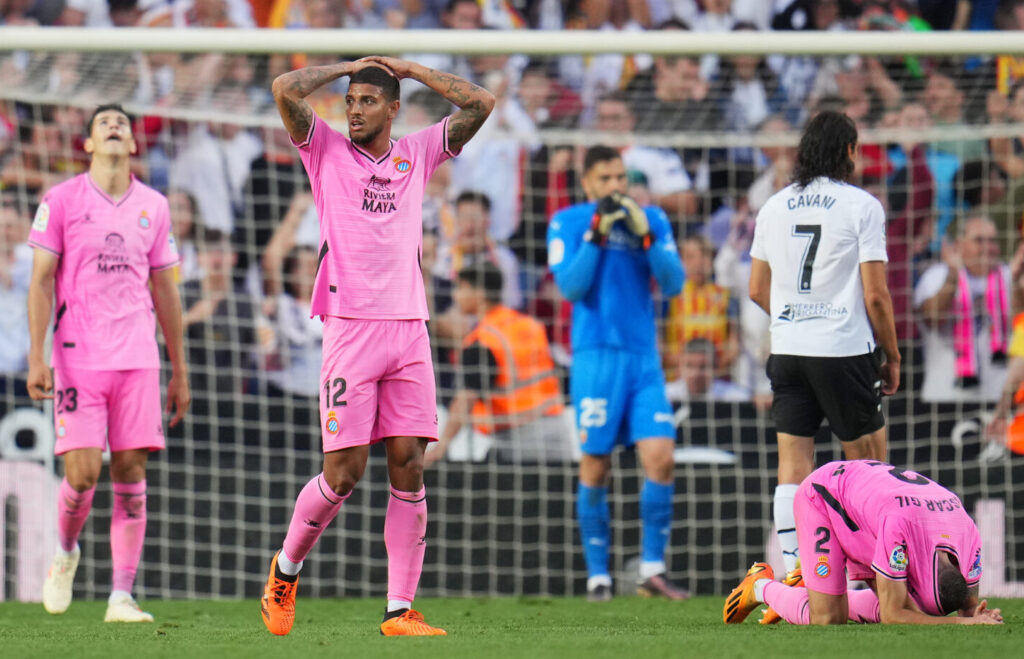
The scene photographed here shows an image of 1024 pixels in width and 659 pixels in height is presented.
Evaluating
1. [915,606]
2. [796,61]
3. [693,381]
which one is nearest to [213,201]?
[693,381]

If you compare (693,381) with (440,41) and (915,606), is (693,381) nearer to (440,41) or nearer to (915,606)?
(440,41)

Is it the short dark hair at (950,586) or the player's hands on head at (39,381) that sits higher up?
the player's hands on head at (39,381)

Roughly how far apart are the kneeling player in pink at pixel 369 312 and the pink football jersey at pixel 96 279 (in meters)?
1.49

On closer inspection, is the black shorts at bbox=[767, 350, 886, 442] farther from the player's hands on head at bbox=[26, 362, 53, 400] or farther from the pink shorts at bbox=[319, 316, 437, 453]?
the player's hands on head at bbox=[26, 362, 53, 400]

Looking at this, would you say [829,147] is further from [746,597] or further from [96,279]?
[96,279]

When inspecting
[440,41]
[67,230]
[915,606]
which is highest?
[440,41]

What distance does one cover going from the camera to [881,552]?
Result: 445cm

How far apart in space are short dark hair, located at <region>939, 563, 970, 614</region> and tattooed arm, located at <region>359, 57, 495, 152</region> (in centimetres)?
220

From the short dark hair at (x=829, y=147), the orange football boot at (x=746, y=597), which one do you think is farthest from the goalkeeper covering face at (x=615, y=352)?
the orange football boot at (x=746, y=597)

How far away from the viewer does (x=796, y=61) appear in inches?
420

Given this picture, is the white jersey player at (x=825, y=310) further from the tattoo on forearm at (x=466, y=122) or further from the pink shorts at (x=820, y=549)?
the tattoo on forearm at (x=466, y=122)

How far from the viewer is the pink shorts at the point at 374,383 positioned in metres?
4.68

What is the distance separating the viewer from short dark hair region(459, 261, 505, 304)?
27.8ft

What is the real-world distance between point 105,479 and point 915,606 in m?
4.77
